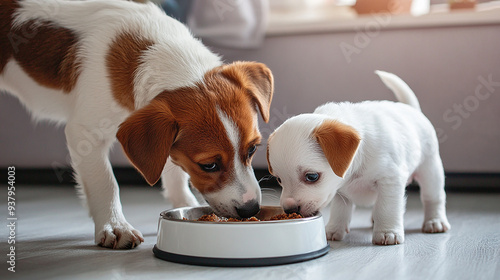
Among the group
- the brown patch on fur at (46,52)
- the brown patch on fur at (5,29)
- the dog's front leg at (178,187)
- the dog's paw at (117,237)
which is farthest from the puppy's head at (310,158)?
the brown patch on fur at (5,29)

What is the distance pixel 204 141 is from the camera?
1693mm

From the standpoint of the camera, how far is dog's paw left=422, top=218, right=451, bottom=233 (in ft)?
6.67

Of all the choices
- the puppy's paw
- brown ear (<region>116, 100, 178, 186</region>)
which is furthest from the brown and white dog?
the puppy's paw

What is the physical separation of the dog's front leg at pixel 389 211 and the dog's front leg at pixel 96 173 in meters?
0.77

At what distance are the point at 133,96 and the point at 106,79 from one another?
4.8 inches

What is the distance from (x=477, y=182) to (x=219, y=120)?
2.10 meters

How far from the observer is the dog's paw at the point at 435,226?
2033mm

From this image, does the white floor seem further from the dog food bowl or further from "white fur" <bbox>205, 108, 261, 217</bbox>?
"white fur" <bbox>205, 108, 261, 217</bbox>

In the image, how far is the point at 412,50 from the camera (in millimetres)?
3184

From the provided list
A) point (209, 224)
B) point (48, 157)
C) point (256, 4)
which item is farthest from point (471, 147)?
point (48, 157)

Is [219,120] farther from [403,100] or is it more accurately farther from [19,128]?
[19,128]

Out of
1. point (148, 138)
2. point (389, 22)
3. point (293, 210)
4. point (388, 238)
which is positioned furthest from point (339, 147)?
point (389, 22)

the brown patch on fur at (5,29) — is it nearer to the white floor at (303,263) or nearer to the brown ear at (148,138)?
the white floor at (303,263)

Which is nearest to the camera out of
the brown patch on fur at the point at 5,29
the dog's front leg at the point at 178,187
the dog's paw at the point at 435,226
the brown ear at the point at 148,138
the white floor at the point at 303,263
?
the white floor at the point at 303,263
